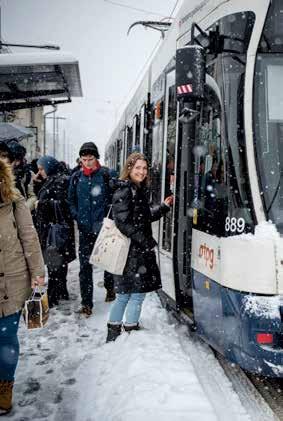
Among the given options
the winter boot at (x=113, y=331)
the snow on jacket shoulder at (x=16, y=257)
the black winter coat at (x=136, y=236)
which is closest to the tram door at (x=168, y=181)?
the black winter coat at (x=136, y=236)

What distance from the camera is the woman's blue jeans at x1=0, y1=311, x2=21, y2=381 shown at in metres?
3.60

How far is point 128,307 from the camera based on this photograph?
4.89 m

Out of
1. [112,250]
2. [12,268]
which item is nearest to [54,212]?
[112,250]

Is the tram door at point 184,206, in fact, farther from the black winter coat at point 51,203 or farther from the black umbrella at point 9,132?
the black umbrella at point 9,132

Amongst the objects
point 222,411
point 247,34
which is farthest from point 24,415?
point 247,34

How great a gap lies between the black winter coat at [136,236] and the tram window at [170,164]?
0.59m

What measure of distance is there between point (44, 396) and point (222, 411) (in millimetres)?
1338

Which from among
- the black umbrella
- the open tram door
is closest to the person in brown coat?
the open tram door

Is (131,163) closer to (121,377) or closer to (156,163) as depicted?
(156,163)

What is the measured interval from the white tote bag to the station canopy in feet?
16.0

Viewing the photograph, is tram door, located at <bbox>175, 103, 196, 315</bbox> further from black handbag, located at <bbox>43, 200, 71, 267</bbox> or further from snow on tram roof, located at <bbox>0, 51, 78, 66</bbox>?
snow on tram roof, located at <bbox>0, 51, 78, 66</bbox>

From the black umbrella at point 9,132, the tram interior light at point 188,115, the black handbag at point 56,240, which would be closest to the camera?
the tram interior light at point 188,115

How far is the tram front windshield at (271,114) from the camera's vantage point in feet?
11.9

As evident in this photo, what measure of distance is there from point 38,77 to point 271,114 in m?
6.66
